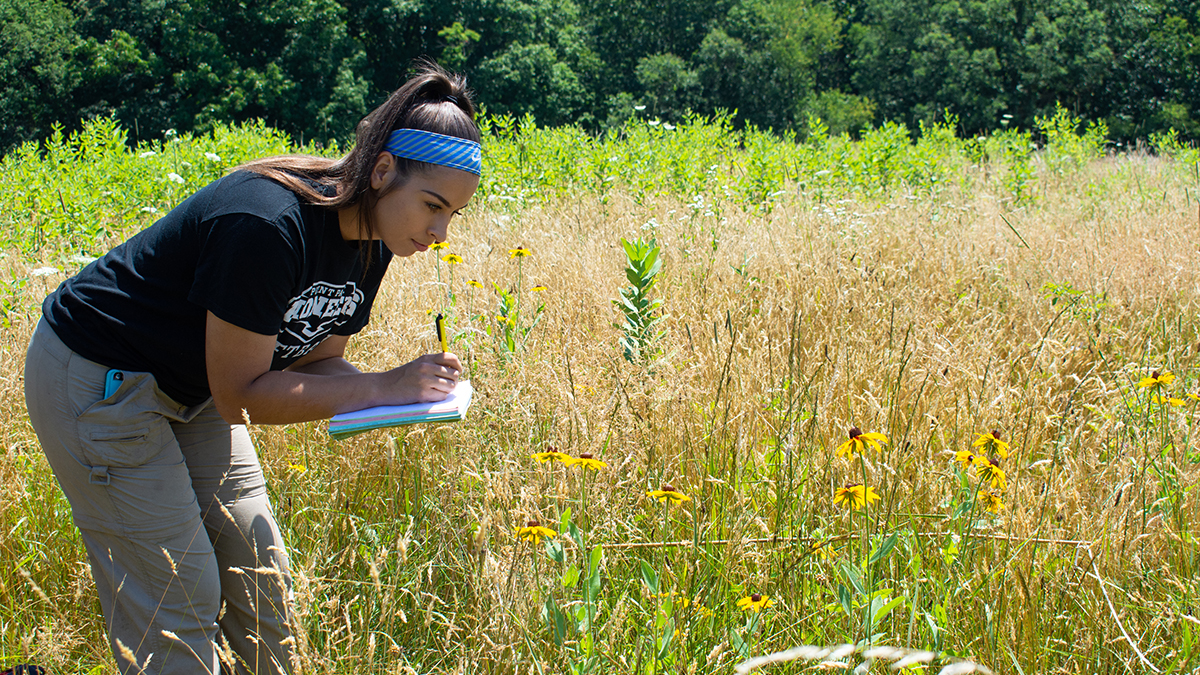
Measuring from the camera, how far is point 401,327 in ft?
10.1

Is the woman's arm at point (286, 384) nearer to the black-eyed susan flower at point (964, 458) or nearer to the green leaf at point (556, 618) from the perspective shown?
the green leaf at point (556, 618)

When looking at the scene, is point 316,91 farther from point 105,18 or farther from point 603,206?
→ point 603,206

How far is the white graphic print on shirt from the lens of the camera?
165cm

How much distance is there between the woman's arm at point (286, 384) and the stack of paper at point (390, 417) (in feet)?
0.14

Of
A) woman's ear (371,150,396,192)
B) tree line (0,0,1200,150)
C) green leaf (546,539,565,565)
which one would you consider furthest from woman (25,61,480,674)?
tree line (0,0,1200,150)

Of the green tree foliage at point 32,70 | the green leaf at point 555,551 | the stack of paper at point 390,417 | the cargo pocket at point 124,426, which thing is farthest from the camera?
the green tree foliage at point 32,70

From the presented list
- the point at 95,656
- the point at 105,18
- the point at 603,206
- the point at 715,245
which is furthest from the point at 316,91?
the point at 95,656

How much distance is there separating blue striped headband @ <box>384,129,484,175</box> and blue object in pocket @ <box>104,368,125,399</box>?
2.34 ft

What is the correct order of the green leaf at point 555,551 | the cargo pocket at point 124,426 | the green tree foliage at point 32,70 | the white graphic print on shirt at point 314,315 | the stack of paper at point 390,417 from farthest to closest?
the green tree foliage at point 32,70
the white graphic print on shirt at point 314,315
the cargo pocket at point 124,426
the stack of paper at point 390,417
the green leaf at point 555,551

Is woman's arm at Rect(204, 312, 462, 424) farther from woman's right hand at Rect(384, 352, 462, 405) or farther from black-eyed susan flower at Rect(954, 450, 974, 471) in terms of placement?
black-eyed susan flower at Rect(954, 450, 974, 471)

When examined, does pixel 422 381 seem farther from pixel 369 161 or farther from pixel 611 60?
pixel 611 60

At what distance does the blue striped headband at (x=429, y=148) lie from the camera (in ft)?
5.17

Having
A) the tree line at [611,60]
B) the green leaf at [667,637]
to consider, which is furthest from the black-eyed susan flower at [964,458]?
the tree line at [611,60]

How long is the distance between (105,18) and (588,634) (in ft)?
117
